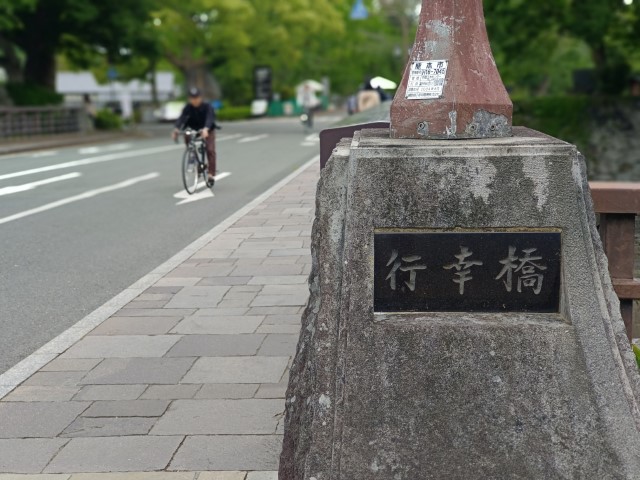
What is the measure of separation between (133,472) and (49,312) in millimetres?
3366

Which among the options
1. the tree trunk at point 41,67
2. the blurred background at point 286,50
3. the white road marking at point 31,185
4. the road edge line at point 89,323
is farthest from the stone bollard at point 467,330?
the tree trunk at point 41,67

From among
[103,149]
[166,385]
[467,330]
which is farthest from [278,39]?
[467,330]

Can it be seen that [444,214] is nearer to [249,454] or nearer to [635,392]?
[635,392]

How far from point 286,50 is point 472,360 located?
53.5 m

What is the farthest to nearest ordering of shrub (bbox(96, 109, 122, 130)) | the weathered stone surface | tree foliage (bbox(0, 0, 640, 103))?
shrub (bbox(96, 109, 122, 130)) < tree foliage (bbox(0, 0, 640, 103)) < the weathered stone surface

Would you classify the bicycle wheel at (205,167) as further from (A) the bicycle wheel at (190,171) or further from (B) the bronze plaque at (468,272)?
(B) the bronze plaque at (468,272)

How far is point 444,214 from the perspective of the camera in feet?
11.5

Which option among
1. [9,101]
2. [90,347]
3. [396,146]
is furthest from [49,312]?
[9,101]

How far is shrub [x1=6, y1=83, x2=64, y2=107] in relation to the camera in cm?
3253

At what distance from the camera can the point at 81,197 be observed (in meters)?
14.5

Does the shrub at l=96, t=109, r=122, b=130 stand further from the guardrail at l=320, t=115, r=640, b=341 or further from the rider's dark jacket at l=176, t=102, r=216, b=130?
the guardrail at l=320, t=115, r=640, b=341

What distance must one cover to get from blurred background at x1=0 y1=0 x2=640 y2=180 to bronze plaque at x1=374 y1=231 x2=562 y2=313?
191 inches

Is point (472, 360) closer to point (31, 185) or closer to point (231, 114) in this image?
point (31, 185)

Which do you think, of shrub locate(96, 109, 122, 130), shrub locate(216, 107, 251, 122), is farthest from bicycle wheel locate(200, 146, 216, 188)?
shrub locate(216, 107, 251, 122)
